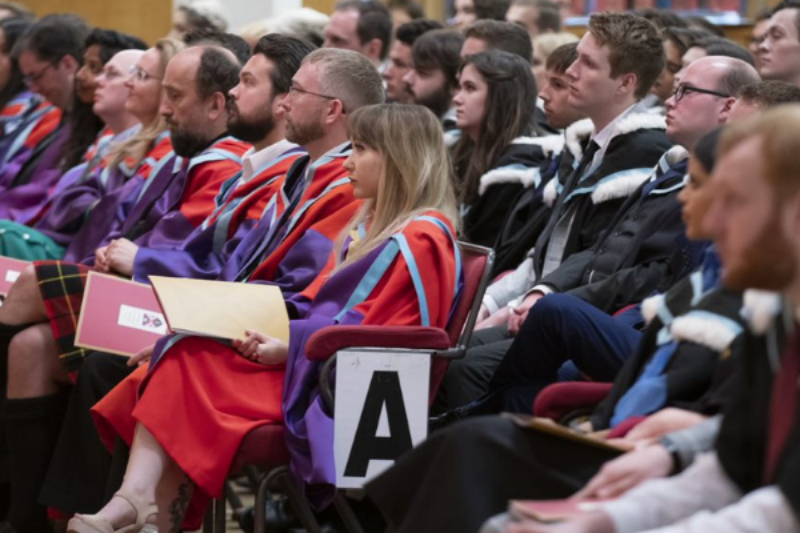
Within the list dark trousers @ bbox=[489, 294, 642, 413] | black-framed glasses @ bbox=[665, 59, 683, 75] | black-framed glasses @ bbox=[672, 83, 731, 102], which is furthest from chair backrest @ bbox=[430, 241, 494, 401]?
black-framed glasses @ bbox=[665, 59, 683, 75]

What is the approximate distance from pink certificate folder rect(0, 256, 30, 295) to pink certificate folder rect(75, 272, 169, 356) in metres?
0.69

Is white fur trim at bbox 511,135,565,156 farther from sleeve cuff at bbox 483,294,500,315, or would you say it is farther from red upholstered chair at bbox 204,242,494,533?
red upholstered chair at bbox 204,242,494,533

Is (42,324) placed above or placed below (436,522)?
below

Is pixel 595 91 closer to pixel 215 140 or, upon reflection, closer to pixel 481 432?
pixel 215 140

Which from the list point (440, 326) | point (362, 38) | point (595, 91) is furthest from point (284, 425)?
point (362, 38)

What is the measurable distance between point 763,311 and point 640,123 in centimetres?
211

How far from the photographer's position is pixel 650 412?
2.65 m

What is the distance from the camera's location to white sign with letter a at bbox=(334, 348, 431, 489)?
3373 mm

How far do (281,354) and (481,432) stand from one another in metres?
1.29

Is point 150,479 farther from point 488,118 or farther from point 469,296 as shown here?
point 488,118

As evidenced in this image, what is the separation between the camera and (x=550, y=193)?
4.51 metres

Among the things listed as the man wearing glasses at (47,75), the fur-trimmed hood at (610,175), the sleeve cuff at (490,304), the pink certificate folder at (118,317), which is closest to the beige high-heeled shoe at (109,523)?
the pink certificate folder at (118,317)

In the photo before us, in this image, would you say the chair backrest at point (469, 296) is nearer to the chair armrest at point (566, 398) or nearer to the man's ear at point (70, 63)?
the chair armrest at point (566, 398)

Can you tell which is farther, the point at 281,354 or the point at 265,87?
the point at 265,87
